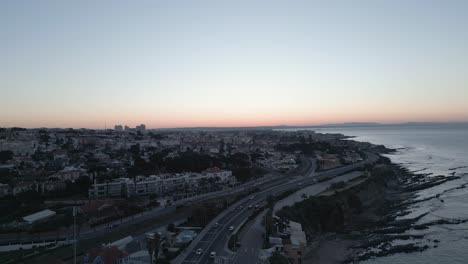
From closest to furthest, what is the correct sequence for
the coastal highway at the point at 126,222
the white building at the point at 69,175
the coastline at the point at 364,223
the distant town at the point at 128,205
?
1. the distant town at the point at 128,205
2. the coastline at the point at 364,223
3. the coastal highway at the point at 126,222
4. the white building at the point at 69,175

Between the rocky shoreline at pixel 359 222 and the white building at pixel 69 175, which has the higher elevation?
the white building at pixel 69 175

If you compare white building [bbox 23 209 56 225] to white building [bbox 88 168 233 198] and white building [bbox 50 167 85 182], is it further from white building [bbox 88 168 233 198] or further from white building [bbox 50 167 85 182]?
white building [bbox 50 167 85 182]

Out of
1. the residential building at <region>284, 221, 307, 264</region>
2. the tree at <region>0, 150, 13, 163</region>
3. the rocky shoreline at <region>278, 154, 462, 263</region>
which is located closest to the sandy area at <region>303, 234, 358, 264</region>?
the rocky shoreline at <region>278, 154, 462, 263</region>

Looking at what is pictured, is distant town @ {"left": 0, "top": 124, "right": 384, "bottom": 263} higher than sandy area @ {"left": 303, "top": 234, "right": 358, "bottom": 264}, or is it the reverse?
distant town @ {"left": 0, "top": 124, "right": 384, "bottom": 263}

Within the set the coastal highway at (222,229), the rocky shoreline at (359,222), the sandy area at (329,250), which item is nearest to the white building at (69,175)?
the coastal highway at (222,229)

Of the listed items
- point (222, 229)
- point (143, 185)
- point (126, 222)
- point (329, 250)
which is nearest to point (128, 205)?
point (126, 222)

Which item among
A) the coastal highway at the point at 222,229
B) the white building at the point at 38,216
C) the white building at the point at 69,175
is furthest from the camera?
the white building at the point at 69,175

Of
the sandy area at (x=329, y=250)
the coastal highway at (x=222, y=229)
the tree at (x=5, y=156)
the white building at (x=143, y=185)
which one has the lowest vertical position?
the sandy area at (x=329, y=250)

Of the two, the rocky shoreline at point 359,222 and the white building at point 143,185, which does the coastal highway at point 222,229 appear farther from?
the white building at point 143,185

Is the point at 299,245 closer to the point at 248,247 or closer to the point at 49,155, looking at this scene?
the point at 248,247

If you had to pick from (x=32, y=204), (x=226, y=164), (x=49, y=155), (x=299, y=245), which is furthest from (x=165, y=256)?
(x=49, y=155)
